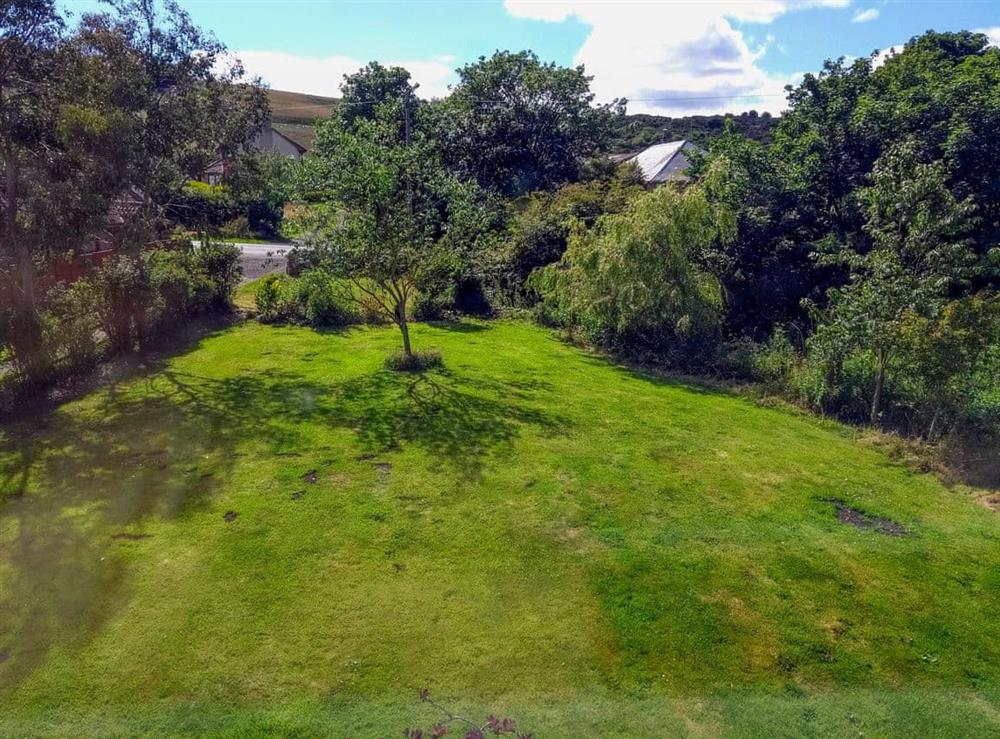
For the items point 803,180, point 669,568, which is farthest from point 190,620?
point 803,180

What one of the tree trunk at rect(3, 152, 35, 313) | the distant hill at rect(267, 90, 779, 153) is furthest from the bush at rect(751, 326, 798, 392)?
the distant hill at rect(267, 90, 779, 153)

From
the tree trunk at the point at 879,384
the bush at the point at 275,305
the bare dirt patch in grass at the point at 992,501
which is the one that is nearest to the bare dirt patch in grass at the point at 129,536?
the bare dirt patch in grass at the point at 992,501

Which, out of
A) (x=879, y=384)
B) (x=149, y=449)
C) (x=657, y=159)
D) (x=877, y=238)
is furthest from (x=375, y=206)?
(x=657, y=159)

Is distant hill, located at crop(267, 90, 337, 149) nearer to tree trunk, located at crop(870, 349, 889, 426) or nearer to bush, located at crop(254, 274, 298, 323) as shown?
bush, located at crop(254, 274, 298, 323)

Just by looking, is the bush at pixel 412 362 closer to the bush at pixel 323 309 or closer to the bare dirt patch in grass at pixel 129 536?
the bush at pixel 323 309

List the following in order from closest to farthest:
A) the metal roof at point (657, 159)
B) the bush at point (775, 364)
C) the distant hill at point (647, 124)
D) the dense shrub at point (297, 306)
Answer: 1. the bush at point (775, 364)
2. the dense shrub at point (297, 306)
3. the metal roof at point (657, 159)
4. the distant hill at point (647, 124)

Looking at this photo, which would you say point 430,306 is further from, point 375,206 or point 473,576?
point 473,576
